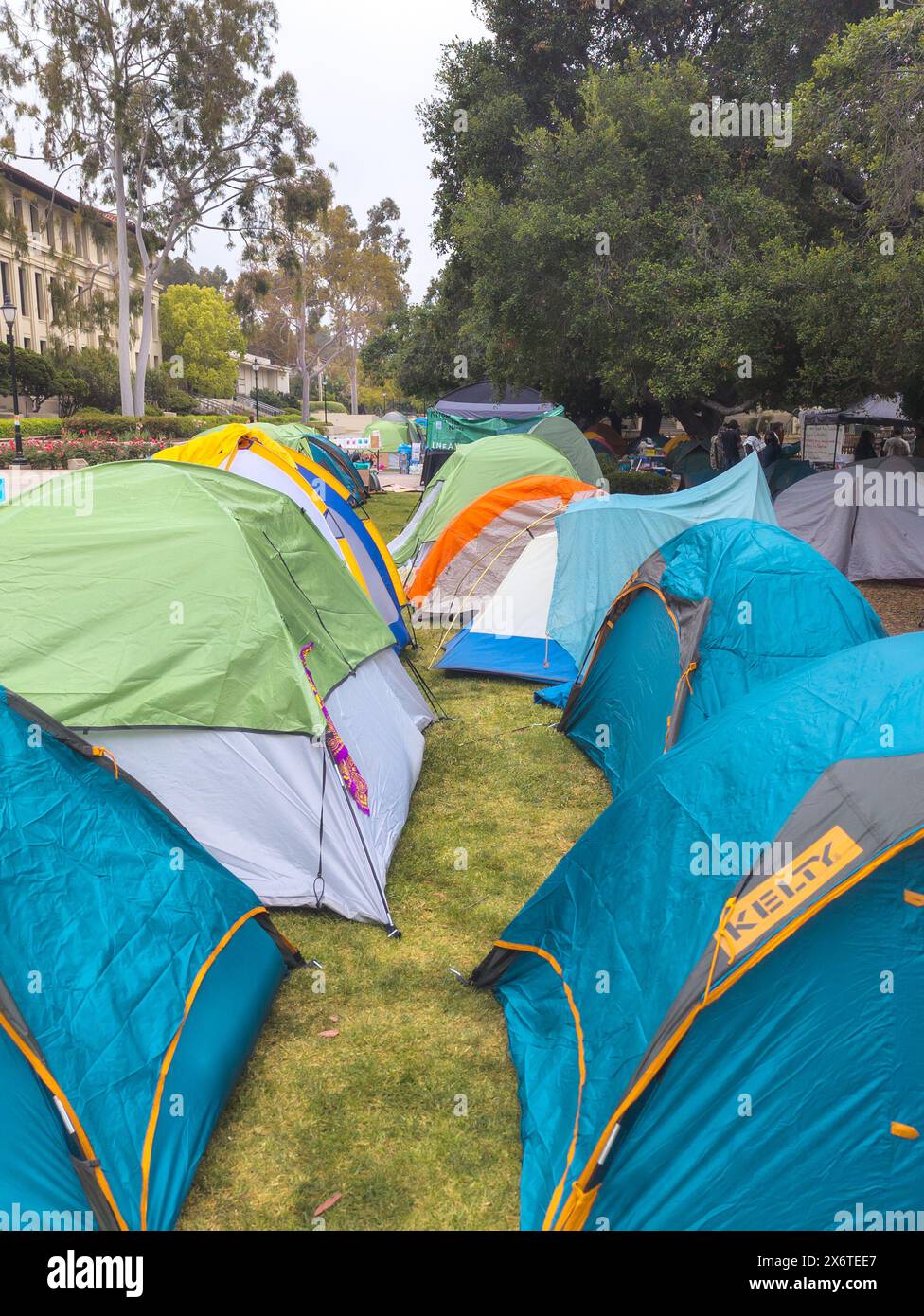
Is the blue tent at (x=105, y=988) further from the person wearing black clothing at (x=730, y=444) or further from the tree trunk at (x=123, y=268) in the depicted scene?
the tree trunk at (x=123, y=268)

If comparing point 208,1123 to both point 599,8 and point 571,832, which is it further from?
point 599,8

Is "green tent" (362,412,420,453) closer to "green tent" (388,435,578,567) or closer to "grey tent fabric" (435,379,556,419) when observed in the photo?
"grey tent fabric" (435,379,556,419)

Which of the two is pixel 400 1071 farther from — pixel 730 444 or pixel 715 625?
pixel 730 444

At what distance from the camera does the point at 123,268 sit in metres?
29.7

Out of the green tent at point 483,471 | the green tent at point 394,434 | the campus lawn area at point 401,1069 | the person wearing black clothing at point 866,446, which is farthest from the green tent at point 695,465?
the green tent at point 394,434

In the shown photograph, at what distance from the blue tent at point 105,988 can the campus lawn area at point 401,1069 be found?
→ 188mm

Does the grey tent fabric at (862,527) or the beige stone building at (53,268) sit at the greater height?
the beige stone building at (53,268)

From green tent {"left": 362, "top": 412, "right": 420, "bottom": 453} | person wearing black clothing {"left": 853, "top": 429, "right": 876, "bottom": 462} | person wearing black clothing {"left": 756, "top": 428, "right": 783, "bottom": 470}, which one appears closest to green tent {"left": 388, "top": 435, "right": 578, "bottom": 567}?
person wearing black clothing {"left": 756, "top": 428, "right": 783, "bottom": 470}

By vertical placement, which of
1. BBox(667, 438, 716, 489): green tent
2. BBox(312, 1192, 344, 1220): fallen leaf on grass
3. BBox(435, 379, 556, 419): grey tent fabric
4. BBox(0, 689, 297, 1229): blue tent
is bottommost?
BBox(312, 1192, 344, 1220): fallen leaf on grass

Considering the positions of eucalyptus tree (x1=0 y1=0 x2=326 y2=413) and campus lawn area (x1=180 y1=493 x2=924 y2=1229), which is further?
eucalyptus tree (x1=0 y1=0 x2=326 y2=413)

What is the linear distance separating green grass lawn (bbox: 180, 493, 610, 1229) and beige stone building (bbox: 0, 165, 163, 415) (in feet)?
99.7

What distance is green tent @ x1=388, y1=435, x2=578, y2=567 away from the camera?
10852mm

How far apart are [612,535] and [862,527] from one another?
584cm

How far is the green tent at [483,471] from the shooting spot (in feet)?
35.6
